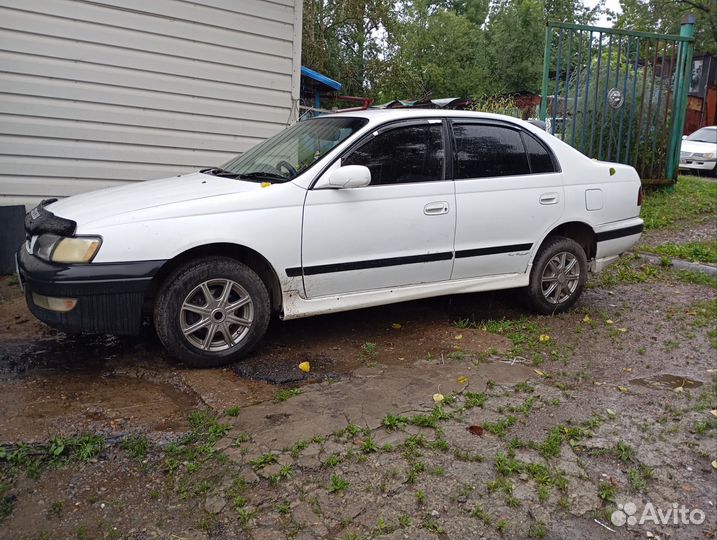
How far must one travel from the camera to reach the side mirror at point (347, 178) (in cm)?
405

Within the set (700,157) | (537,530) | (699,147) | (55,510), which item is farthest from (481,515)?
(699,147)

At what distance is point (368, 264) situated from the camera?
429 cm

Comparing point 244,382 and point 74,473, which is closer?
point 74,473

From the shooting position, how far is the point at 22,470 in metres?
2.78

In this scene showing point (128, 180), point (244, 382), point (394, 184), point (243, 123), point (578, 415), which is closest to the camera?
point (578, 415)

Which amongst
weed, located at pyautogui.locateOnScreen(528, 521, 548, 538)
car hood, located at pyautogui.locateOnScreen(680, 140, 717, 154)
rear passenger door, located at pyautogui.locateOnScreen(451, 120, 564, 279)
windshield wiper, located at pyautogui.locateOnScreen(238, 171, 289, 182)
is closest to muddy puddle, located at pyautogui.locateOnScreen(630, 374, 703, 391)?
rear passenger door, located at pyautogui.locateOnScreen(451, 120, 564, 279)

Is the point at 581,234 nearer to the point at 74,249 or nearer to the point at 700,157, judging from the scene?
the point at 74,249

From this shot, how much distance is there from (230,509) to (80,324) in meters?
1.65

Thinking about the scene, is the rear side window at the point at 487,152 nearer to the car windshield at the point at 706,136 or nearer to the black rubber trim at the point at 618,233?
the black rubber trim at the point at 618,233

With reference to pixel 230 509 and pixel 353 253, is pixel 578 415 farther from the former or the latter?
pixel 230 509

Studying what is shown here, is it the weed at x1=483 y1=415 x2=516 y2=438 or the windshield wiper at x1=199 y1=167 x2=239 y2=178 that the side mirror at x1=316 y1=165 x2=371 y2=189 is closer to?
the windshield wiper at x1=199 y1=167 x2=239 y2=178

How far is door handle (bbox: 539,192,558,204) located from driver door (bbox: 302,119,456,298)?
2.98 ft

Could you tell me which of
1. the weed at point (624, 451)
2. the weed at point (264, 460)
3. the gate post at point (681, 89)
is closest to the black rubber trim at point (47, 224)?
the weed at point (264, 460)

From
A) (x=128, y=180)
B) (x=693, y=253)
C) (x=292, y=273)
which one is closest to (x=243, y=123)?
(x=128, y=180)
